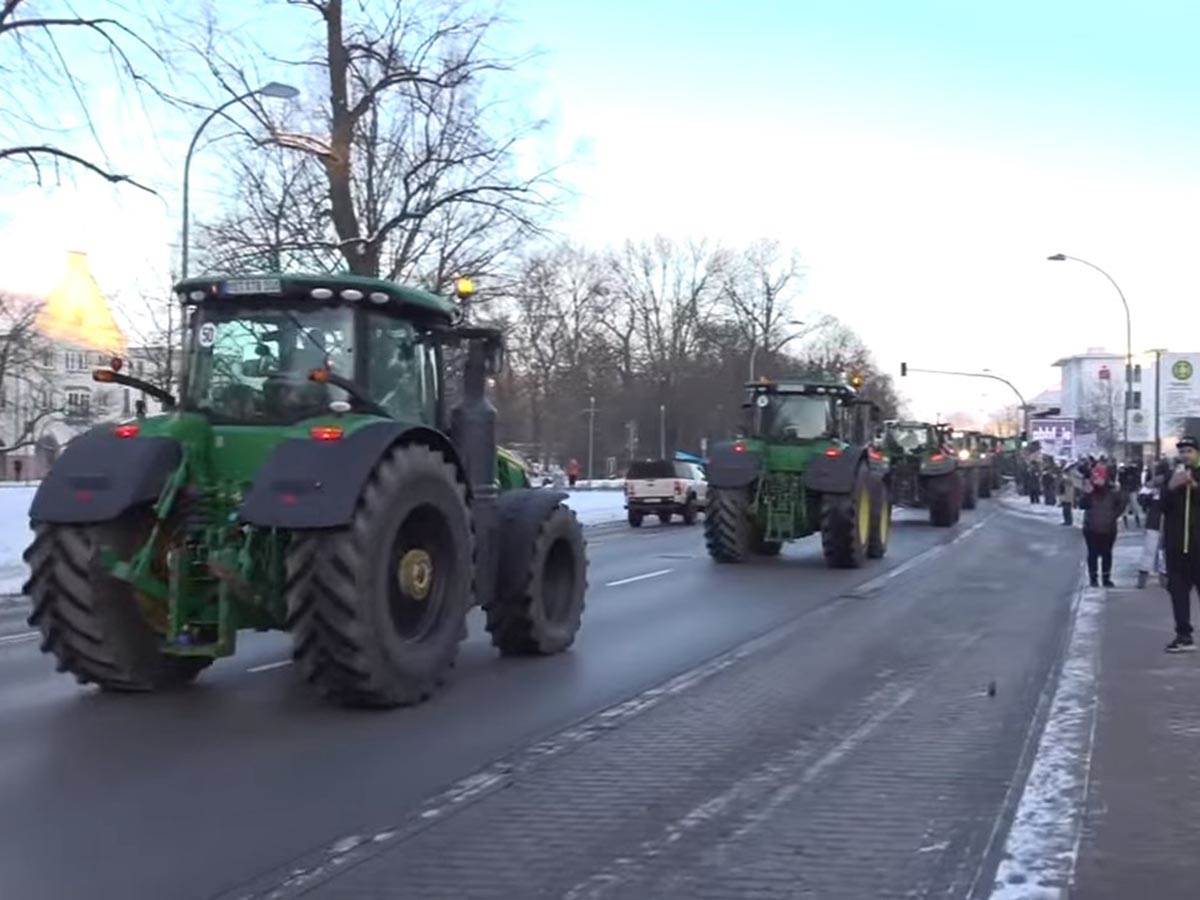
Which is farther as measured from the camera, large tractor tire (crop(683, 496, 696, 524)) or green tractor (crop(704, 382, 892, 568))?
large tractor tire (crop(683, 496, 696, 524))

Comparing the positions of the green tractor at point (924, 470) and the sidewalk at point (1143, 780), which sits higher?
the green tractor at point (924, 470)

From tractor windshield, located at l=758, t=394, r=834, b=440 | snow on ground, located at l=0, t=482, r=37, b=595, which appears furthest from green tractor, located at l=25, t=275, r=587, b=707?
tractor windshield, located at l=758, t=394, r=834, b=440

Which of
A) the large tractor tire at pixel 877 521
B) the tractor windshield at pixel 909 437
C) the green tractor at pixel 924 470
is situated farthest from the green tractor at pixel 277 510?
the tractor windshield at pixel 909 437

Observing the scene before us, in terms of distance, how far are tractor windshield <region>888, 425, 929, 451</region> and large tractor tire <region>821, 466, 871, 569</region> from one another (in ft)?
54.3

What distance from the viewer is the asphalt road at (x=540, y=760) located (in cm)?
568

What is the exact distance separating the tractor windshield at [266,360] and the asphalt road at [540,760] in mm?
1944

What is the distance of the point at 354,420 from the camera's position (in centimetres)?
909

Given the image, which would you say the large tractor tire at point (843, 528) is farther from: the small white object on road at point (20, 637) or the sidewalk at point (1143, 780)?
the small white object on road at point (20, 637)

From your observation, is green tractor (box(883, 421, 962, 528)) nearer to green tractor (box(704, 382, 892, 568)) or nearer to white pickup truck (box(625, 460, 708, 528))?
white pickup truck (box(625, 460, 708, 528))

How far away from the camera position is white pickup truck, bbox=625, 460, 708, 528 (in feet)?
118

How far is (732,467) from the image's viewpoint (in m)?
21.2

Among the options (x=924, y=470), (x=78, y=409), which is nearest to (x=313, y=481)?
(x=924, y=470)

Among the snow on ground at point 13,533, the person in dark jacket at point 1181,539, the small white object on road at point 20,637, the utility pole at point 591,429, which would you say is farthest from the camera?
the utility pole at point 591,429

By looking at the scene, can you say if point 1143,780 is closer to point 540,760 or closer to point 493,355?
point 540,760
